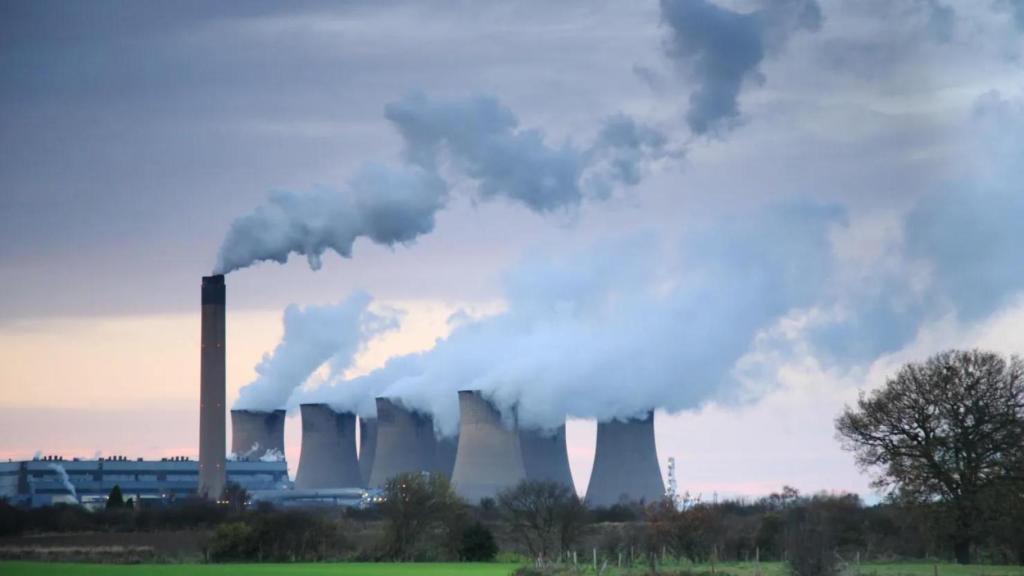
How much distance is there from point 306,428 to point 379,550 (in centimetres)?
2871

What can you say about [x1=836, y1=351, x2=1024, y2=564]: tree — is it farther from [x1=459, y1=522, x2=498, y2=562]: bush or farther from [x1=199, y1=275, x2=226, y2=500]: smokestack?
[x1=199, y1=275, x2=226, y2=500]: smokestack

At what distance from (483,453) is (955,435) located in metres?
26.1

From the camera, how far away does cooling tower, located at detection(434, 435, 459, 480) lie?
59.4m

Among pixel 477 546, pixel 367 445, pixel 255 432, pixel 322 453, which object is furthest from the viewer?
pixel 255 432

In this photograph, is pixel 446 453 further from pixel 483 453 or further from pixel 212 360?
pixel 212 360

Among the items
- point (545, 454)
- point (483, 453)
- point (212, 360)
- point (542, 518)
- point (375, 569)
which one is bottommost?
point (375, 569)

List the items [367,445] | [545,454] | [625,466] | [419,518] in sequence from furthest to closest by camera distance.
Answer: [367,445] → [545,454] → [625,466] → [419,518]

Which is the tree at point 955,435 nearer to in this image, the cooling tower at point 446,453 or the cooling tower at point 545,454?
the cooling tower at point 545,454

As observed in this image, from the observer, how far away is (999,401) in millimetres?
25594

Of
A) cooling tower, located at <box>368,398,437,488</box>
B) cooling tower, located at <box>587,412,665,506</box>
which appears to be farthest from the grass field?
cooling tower, located at <box>368,398,437,488</box>

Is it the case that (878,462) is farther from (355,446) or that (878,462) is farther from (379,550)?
(355,446)

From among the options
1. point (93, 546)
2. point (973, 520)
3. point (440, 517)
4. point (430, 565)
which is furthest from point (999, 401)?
point (93, 546)

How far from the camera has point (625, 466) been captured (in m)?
50.2

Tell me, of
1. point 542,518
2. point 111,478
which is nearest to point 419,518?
point 542,518
